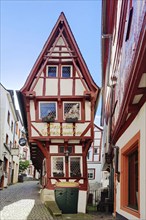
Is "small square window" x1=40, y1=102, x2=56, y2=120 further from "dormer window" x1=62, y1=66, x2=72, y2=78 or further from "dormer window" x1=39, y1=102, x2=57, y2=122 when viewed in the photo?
"dormer window" x1=62, y1=66, x2=72, y2=78

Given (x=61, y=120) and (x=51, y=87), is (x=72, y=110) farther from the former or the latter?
(x=51, y=87)

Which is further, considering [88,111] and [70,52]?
[70,52]

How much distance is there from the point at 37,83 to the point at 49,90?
0.69 m

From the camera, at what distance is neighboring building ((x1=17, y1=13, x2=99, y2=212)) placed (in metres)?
16.0

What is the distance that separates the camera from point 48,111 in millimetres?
16234

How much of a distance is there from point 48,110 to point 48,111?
0.06m

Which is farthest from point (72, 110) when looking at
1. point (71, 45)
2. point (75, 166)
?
point (71, 45)

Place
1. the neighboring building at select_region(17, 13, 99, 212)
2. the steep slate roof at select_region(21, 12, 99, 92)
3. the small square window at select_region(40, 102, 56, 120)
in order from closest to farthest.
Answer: the neighboring building at select_region(17, 13, 99, 212) → the small square window at select_region(40, 102, 56, 120) → the steep slate roof at select_region(21, 12, 99, 92)

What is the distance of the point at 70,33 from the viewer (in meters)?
16.9

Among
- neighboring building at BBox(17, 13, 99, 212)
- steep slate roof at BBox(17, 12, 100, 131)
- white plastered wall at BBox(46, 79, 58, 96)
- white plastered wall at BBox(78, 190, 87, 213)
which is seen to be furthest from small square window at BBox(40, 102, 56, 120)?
white plastered wall at BBox(78, 190, 87, 213)

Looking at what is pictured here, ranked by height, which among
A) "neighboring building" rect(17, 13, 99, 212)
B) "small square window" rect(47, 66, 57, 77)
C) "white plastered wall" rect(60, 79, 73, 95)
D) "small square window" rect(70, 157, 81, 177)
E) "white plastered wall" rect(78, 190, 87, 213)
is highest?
"small square window" rect(47, 66, 57, 77)

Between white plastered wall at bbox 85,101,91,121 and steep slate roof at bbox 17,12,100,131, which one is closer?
white plastered wall at bbox 85,101,91,121

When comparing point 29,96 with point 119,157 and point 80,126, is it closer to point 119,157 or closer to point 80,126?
point 80,126

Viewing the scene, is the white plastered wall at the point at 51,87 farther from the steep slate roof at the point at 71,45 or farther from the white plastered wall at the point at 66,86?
the steep slate roof at the point at 71,45
